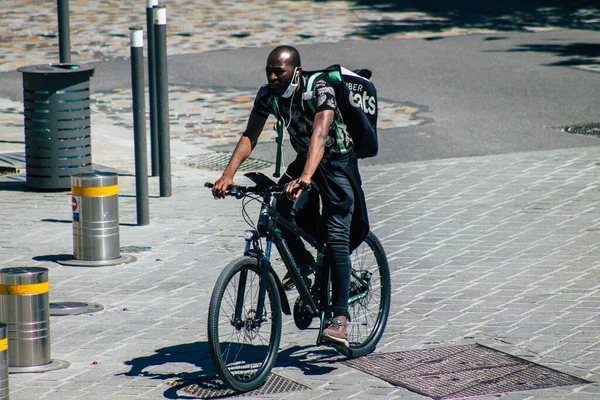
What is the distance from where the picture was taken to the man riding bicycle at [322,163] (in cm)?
573

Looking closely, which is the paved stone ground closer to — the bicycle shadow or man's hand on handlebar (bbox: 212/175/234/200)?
the bicycle shadow

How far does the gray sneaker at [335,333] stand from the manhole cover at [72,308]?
187 cm

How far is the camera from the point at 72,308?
7.10 metres

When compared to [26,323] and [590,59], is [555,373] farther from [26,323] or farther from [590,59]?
[590,59]

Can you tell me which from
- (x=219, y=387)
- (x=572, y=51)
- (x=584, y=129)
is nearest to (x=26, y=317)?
(x=219, y=387)

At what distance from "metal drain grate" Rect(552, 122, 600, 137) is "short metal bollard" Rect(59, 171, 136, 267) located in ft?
23.1

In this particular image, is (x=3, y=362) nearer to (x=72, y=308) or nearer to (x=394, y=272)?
(x=72, y=308)

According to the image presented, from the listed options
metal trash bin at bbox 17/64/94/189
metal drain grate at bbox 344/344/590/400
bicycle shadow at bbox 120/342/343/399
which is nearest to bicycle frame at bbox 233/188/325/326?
bicycle shadow at bbox 120/342/343/399

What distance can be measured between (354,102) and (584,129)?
8322 mm

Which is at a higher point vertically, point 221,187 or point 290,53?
point 290,53

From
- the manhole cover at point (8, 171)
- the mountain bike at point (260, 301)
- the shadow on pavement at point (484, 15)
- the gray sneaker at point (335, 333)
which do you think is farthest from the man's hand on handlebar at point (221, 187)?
the shadow on pavement at point (484, 15)

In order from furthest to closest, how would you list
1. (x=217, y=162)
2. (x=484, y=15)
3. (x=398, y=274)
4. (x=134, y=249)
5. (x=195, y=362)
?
(x=484, y=15) < (x=217, y=162) < (x=134, y=249) < (x=398, y=274) < (x=195, y=362)

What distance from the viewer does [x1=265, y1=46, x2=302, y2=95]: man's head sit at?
5664 mm

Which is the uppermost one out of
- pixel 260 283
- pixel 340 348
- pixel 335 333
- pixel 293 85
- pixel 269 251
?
pixel 293 85
